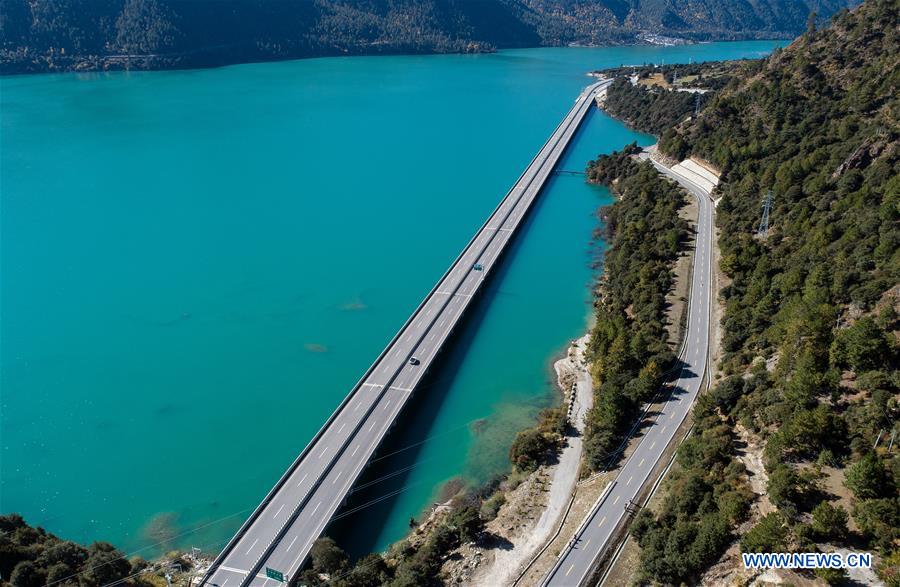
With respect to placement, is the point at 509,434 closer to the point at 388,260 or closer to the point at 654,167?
the point at 388,260

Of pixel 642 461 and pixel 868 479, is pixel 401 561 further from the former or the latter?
pixel 868 479

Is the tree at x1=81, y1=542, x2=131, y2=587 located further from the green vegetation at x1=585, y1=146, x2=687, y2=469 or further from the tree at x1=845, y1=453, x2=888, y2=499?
the tree at x1=845, y1=453, x2=888, y2=499

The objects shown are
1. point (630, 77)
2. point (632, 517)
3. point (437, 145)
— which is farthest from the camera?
point (630, 77)

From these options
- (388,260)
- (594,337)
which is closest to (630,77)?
(388,260)

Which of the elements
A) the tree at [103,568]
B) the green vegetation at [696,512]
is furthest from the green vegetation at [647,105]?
the tree at [103,568]

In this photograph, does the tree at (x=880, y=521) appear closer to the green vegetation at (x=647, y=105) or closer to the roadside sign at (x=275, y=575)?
the roadside sign at (x=275, y=575)

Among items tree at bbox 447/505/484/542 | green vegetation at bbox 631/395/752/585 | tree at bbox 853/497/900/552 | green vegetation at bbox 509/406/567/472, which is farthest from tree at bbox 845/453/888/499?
tree at bbox 447/505/484/542

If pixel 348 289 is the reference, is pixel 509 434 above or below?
below
